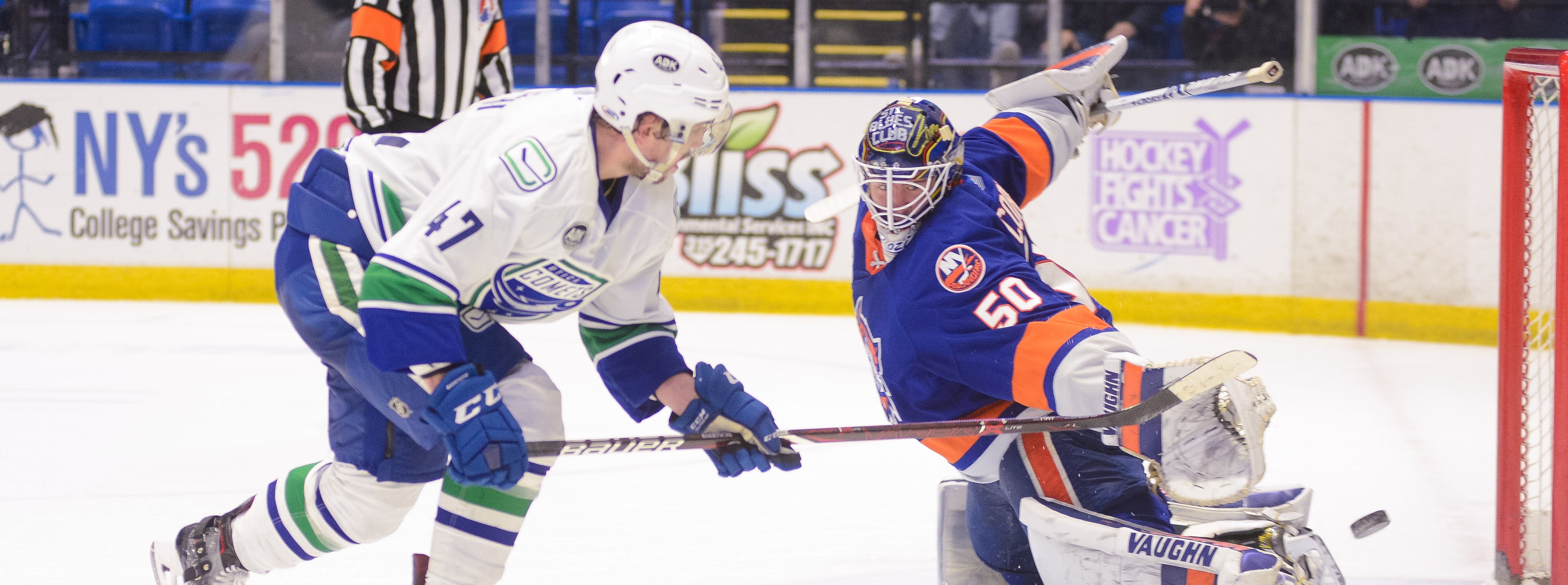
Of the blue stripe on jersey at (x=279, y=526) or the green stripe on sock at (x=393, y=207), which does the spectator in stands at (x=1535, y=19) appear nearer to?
the green stripe on sock at (x=393, y=207)

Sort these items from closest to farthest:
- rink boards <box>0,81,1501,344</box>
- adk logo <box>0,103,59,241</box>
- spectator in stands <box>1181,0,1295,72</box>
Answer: rink boards <box>0,81,1501,344</box> → spectator in stands <box>1181,0,1295,72</box> → adk logo <box>0,103,59,241</box>

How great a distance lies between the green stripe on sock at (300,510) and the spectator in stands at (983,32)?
13.7 feet

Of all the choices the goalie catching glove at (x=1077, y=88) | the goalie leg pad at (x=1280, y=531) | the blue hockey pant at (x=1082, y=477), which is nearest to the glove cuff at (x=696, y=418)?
the blue hockey pant at (x=1082, y=477)

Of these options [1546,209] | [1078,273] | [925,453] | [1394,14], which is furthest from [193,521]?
[1394,14]

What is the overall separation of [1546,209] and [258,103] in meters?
4.51

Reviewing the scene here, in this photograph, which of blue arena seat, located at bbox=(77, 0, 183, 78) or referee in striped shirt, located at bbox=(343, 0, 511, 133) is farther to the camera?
blue arena seat, located at bbox=(77, 0, 183, 78)

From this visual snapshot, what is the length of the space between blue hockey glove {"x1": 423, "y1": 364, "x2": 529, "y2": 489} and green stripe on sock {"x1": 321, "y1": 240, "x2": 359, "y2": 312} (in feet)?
0.72

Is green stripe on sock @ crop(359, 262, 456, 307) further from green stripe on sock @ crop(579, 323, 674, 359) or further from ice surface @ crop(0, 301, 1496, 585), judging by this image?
ice surface @ crop(0, 301, 1496, 585)

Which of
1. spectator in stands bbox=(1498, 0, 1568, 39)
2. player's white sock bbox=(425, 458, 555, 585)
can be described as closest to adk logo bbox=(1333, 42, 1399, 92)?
spectator in stands bbox=(1498, 0, 1568, 39)

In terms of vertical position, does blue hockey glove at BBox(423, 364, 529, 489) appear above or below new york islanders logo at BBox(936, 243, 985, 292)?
below

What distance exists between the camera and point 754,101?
5641mm

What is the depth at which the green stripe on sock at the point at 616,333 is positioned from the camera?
203 cm

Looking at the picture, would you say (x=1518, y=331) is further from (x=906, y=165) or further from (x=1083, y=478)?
(x=906, y=165)

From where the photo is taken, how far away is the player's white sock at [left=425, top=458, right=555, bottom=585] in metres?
1.88
